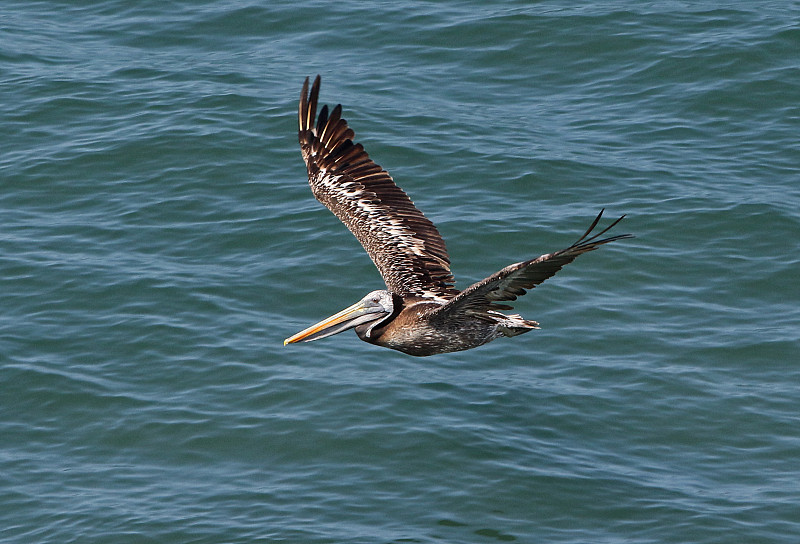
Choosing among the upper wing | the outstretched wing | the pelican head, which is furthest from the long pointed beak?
the outstretched wing

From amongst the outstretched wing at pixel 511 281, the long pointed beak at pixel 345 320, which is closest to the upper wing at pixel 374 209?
the long pointed beak at pixel 345 320

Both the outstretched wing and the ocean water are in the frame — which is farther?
the ocean water

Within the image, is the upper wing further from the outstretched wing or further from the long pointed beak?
the outstretched wing

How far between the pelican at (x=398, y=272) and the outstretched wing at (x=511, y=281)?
0.03ft

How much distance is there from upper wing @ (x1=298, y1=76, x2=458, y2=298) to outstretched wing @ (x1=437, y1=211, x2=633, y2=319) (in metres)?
1.19

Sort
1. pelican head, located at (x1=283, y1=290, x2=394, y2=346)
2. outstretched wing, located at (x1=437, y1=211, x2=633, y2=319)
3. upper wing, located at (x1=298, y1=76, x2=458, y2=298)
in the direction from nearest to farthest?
outstretched wing, located at (x1=437, y1=211, x2=633, y2=319) → pelican head, located at (x1=283, y1=290, x2=394, y2=346) → upper wing, located at (x1=298, y1=76, x2=458, y2=298)

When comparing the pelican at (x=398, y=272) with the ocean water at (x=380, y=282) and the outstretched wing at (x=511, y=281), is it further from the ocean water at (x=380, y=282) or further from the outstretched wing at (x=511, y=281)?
the ocean water at (x=380, y=282)

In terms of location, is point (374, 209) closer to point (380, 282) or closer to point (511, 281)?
point (380, 282)

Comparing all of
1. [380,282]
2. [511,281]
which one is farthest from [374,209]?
[511,281]

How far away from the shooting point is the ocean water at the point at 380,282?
1050 centimetres

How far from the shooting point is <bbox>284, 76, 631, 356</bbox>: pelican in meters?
9.51

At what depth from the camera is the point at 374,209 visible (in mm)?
11742

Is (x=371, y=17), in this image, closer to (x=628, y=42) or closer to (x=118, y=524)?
(x=628, y=42)

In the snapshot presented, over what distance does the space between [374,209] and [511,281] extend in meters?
3.30
